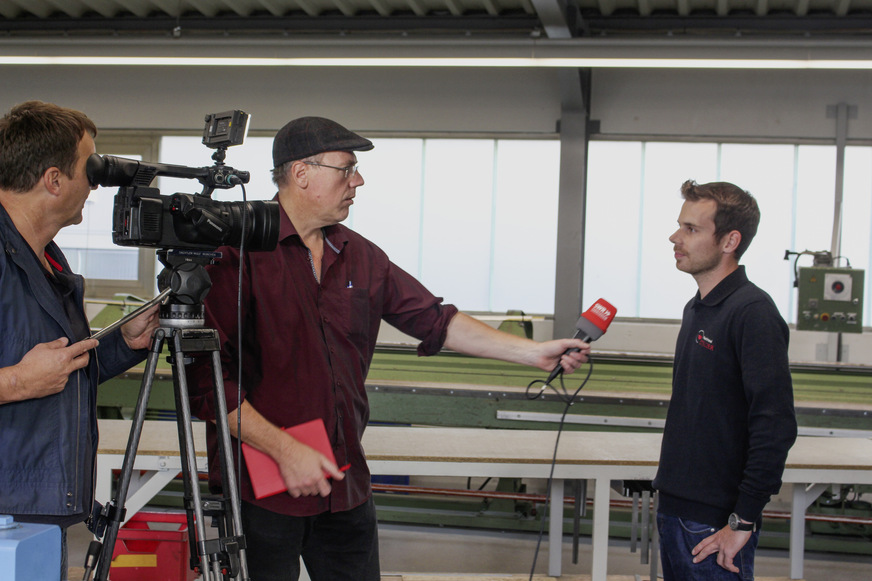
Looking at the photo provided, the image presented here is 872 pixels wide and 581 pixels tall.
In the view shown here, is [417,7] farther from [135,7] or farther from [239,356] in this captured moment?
[239,356]

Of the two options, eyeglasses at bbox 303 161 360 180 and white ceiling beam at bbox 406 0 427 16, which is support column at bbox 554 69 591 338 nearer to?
white ceiling beam at bbox 406 0 427 16

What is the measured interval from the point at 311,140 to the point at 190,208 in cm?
35

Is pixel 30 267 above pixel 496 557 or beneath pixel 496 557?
above

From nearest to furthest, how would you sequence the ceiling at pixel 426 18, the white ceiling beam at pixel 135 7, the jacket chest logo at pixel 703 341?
the jacket chest logo at pixel 703 341
the ceiling at pixel 426 18
the white ceiling beam at pixel 135 7

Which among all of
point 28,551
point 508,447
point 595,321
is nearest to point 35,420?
point 28,551

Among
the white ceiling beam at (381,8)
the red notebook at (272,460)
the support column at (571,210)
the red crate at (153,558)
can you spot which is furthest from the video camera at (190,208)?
the support column at (571,210)

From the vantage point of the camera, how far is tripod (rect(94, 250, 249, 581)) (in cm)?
132

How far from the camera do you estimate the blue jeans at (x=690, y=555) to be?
173cm

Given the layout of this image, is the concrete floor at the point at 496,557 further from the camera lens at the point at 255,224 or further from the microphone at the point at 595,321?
the camera lens at the point at 255,224

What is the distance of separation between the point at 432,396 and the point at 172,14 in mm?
4880

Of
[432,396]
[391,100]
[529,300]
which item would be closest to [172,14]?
[391,100]

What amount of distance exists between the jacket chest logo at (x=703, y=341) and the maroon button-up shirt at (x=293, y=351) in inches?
31.6

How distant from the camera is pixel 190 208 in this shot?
51.5 inches

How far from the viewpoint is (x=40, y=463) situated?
4.11 ft
